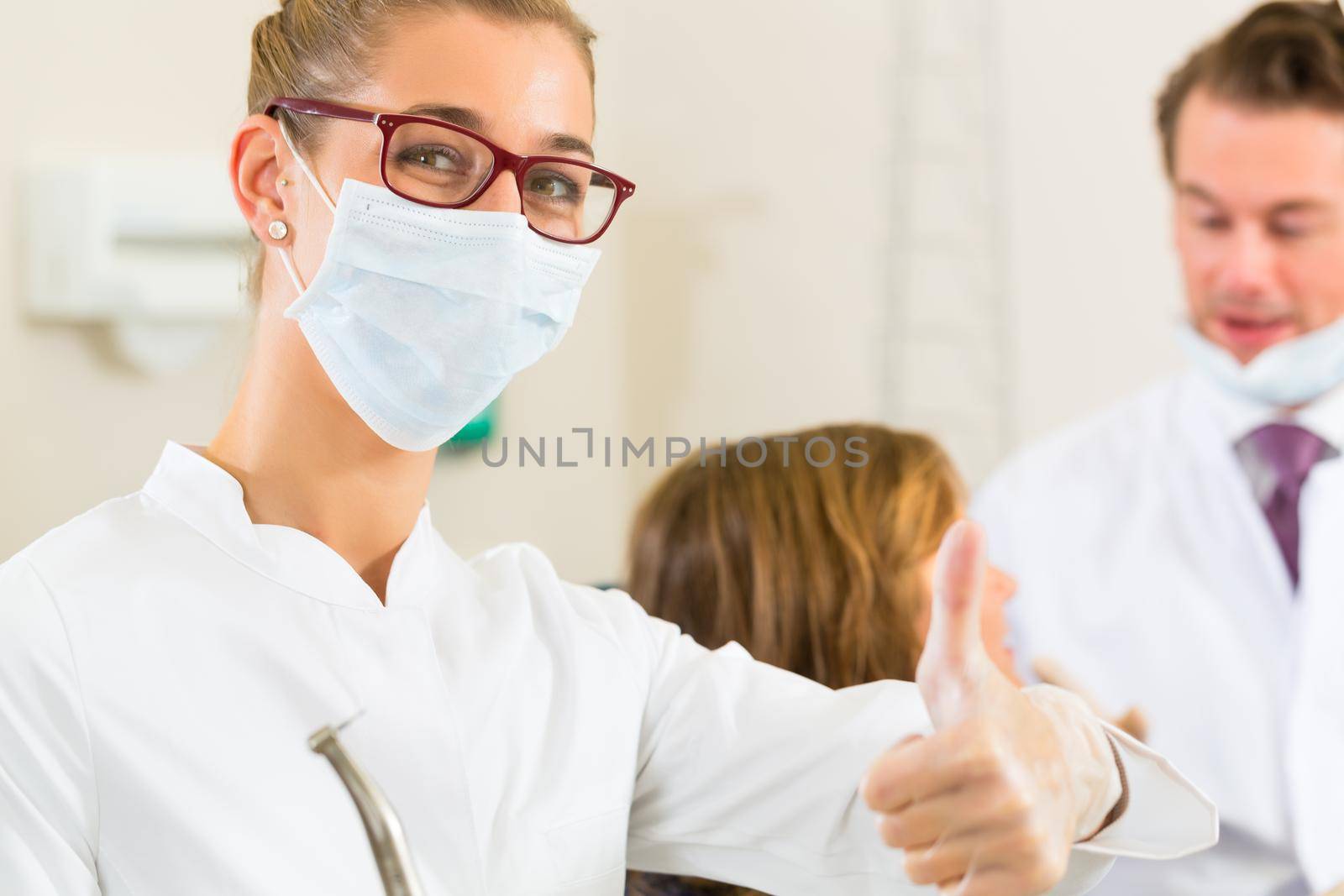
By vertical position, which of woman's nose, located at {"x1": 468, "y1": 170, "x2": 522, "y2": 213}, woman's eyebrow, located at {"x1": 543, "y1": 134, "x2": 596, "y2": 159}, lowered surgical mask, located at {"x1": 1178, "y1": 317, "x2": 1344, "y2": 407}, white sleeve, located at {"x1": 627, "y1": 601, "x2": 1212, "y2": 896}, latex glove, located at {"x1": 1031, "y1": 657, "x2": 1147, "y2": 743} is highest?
woman's eyebrow, located at {"x1": 543, "y1": 134, "x2": 596, "y2": 159}

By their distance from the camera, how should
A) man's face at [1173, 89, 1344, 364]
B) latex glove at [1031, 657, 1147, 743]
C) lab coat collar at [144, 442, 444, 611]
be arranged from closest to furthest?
lab coat collar at [144, 442, 444, 611]
latex glove at [1031, 657, 1147, 743]
man's face at [1173, 89, 1344, 364]

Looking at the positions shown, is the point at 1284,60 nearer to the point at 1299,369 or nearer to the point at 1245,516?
the point at 1299,369

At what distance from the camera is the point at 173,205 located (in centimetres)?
150

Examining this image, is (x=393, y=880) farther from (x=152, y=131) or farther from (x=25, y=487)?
(x=152, y=131)

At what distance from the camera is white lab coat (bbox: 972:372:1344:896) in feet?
5.83

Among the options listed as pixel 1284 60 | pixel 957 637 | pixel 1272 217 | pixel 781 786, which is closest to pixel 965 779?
pixel 957 637

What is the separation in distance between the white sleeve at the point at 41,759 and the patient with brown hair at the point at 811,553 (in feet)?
1.99

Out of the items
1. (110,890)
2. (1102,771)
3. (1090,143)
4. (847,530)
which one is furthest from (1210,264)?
(110,890)

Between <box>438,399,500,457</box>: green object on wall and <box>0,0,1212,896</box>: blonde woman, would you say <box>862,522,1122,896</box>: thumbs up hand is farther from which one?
<box>438,399,500,457</box>: green object on wall

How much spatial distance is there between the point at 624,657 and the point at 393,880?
1.23ft

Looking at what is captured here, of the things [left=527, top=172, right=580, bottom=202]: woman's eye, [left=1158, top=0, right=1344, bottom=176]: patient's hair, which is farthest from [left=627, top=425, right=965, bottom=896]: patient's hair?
[left=1158, top=0, right=1344, bottom=176]: patient's hair

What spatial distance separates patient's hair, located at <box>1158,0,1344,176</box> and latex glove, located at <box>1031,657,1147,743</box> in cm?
85

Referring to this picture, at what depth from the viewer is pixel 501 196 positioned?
93cm

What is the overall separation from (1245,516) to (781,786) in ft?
3.86
